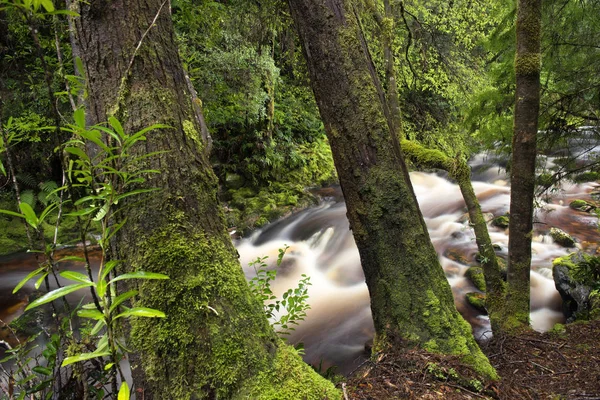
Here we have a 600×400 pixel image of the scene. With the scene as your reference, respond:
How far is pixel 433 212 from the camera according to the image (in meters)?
10.0

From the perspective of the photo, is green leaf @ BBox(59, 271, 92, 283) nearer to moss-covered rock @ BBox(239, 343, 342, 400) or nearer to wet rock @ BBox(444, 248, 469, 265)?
moss-covered rock @ BBox(239, 343, 342, 400)

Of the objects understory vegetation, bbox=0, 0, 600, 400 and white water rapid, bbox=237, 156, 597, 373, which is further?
white water rapid, bbox=237, 156, 597, 373

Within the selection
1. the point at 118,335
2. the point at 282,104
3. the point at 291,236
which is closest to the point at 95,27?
the point at 118,335

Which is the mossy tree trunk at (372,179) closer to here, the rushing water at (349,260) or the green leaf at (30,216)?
the green leaf at (30,216)

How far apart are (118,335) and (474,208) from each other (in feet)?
12.6

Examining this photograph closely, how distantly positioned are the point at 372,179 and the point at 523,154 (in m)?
1.96

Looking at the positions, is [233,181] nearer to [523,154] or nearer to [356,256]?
[356,256]

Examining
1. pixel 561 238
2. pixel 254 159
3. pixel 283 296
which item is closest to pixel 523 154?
pixel 283 296

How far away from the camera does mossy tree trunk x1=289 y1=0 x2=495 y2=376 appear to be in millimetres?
2168

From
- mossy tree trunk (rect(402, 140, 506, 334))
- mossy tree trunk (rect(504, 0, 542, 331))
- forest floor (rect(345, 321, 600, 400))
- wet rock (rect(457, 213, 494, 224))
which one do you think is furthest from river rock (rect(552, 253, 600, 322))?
wet rock (rect(457, 213, 494, 224))

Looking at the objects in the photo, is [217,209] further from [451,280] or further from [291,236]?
[291,236]

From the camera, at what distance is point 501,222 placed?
8656mm

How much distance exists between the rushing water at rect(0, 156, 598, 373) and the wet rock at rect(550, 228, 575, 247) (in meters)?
0.13

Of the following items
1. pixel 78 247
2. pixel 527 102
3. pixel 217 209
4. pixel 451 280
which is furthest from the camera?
pixel 78 247
